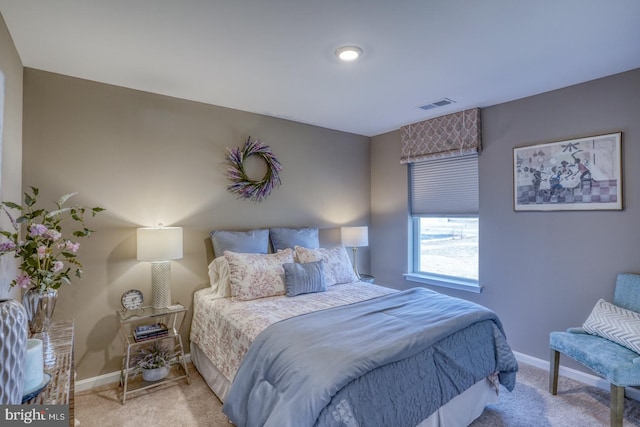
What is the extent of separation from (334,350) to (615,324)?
2.14 meters

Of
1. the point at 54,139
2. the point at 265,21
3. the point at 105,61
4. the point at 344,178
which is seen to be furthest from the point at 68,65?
the point at 344,178

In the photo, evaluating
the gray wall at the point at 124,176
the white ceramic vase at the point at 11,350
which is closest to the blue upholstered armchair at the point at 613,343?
the gray wall at the point at 124,176

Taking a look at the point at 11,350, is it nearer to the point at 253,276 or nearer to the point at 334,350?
the point at 334,350

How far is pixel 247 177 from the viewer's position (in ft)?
11.3

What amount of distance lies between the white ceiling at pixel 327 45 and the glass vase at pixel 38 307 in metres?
1.58

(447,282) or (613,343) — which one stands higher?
(447,282)

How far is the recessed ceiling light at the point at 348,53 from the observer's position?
213 centimetres

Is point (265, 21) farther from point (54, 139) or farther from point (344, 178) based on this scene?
point (344, 178)

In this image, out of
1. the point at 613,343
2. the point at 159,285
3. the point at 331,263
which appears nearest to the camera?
the point at 613,343

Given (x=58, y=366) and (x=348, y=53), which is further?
(x=348, y=53)

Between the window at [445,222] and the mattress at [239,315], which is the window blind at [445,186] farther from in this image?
the mattress at [239,315]

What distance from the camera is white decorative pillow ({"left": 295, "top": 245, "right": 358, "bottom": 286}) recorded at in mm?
3223

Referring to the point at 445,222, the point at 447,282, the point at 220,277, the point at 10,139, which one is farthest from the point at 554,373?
the point at 10,139

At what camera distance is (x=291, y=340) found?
1797 millimetres
